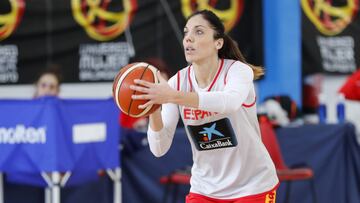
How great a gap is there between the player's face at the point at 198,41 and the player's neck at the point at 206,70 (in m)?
0.03

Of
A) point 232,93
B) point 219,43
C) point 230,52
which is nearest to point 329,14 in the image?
point 230,52

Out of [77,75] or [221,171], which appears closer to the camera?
[221,171]

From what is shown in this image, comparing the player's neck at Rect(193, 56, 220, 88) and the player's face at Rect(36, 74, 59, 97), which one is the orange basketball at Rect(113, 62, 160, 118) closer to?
the player's neck at Rect(193, 56, 220, 88)

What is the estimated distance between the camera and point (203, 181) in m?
3.59

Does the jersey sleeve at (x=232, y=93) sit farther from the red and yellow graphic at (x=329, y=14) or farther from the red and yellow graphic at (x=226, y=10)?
the red and yellow graphic at (x=329, y=14)

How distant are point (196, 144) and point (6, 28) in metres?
4.51

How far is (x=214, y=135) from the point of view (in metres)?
3.51

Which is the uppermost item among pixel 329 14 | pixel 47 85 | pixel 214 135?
pixel 329 14

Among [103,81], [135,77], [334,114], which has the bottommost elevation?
[334,114]

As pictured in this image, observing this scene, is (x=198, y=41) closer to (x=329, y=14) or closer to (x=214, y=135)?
(x=214, y=135)

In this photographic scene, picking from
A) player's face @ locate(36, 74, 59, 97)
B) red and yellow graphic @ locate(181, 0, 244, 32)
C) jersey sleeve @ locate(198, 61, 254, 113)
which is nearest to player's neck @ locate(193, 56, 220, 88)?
Answer: jersey sleeve @ locate(198, 61, 254, 113)

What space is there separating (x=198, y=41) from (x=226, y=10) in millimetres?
5301

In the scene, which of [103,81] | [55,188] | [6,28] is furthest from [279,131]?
[6,28]

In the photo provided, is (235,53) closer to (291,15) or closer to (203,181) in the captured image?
(203,181)
